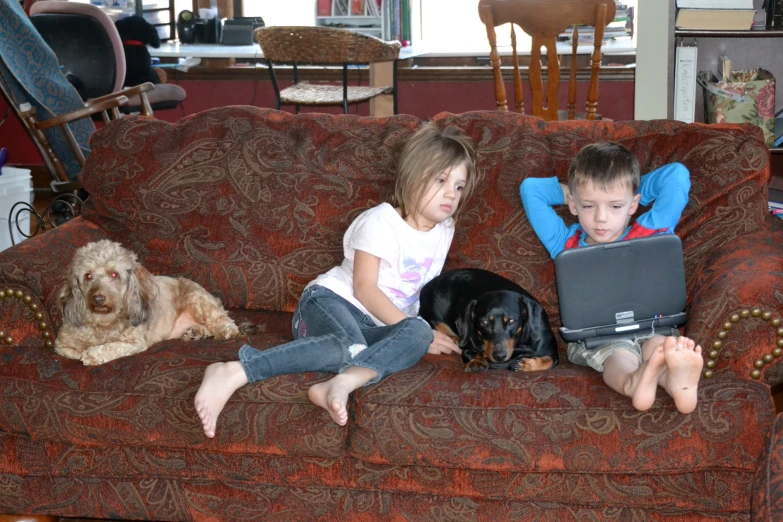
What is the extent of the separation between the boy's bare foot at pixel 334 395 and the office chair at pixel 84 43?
342cm

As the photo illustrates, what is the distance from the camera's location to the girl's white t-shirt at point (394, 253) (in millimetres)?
2455

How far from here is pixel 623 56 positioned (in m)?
5.65

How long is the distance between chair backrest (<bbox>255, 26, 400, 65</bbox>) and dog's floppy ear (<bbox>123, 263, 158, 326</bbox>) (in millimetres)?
2431

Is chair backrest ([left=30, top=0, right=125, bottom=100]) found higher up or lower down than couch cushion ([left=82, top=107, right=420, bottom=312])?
higher up

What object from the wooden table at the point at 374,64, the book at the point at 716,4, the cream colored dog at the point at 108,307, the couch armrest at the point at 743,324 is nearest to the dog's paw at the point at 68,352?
the cream colored dog at the point at 108,307

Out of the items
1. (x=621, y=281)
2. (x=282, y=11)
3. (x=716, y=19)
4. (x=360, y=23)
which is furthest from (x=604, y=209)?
(x=282, y=11)

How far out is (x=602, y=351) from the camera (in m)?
2.25

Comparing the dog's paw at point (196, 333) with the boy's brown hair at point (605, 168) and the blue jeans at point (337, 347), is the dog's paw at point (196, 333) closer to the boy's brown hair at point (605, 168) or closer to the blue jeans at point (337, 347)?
the blue jeans at point (337, 347)

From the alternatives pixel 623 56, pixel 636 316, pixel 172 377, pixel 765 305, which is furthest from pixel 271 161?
pixel 623 56

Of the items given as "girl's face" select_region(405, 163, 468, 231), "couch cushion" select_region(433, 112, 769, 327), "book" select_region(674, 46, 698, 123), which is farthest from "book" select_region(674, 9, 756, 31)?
"girl's face" select_region(405, 163, 468, 231)

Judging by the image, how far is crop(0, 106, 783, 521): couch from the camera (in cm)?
200

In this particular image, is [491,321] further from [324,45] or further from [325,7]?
[325,7]

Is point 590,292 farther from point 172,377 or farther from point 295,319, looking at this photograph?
point 172,377

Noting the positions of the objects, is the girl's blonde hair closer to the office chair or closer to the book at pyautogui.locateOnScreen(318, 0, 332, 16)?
the office chair
